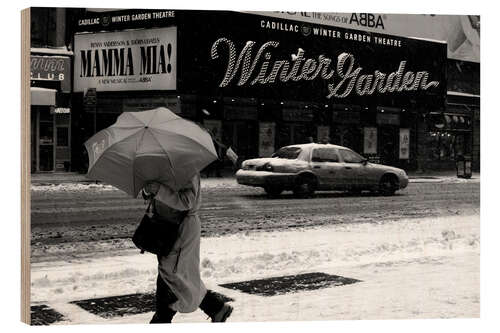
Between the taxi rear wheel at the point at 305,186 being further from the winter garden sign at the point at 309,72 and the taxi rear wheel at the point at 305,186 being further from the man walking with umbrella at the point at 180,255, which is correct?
the man walking with umbrella at the point at 180,255

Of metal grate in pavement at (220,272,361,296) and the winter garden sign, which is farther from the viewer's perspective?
the winter garden sign

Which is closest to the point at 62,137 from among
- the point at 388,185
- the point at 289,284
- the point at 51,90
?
the point at 51,90

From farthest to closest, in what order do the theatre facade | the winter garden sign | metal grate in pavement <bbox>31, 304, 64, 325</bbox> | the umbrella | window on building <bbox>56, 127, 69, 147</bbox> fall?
the winter garden sign → the theatre facade → window on building <bbox>56, 127, 69, 147</bbox> → metal grate in pavement <bbox>31, 304, 64, 325</bbox> → the umbrella

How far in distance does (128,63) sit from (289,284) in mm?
2932

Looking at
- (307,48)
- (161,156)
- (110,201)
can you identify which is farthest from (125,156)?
(307,48)

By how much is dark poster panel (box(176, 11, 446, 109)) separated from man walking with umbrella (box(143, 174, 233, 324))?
7.26 ft

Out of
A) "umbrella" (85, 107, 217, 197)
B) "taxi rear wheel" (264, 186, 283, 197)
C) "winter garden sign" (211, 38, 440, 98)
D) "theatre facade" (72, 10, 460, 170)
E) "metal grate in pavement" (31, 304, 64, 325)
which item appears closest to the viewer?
"umbrella" (85, 107, 217, 197)

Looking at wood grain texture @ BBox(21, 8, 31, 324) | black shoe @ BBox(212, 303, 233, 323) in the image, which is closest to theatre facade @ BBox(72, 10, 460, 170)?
wood grain texture @ BBox(21, 8, 31, 324)

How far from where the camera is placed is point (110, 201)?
8023 mm

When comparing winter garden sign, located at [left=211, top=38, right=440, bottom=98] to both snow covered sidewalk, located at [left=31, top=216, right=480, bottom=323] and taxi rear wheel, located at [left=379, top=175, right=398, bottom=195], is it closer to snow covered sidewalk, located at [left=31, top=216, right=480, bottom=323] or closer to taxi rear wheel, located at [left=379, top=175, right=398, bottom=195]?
taxi rear wheel, located at [left=379, top=175, right=398, bottom=195]

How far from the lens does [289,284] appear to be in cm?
816

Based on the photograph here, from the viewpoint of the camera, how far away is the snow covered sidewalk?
7668 millimetres

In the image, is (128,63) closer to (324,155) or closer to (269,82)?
(269,82)

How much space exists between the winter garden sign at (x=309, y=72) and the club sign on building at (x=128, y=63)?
0.55 meters
